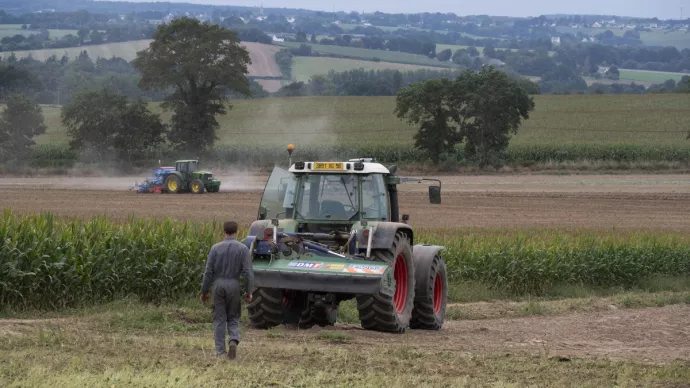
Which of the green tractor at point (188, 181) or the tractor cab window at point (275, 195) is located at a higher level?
the tractor cab window at point (275, 195)

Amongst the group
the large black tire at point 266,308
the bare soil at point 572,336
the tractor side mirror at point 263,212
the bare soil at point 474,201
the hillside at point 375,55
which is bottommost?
the hillside at point 375,55

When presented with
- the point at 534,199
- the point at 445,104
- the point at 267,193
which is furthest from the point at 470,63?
the point at 267,193

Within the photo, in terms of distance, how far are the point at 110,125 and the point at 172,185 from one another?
548 inches

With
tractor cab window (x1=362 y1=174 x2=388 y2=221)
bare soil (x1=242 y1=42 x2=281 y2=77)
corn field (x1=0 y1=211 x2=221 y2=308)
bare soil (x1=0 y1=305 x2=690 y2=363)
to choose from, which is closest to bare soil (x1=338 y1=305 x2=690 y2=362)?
bare soil (x1=0 y1=305 x2=690 y2=363)

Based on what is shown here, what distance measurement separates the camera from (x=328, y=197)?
15.1 metres

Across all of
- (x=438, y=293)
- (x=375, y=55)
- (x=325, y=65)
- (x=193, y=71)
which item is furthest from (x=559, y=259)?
(x=375, y=55)

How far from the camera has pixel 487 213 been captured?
39281 millimetres

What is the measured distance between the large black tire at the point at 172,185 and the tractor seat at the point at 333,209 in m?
30.9

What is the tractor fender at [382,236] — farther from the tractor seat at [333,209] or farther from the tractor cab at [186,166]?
the tractor cab at [186,166]

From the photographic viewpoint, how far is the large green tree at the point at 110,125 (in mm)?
57312

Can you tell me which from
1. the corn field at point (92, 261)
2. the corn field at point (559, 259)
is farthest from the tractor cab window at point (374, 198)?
the corn field at point (559, 259)

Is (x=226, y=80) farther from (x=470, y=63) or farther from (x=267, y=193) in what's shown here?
(x=470, y=63)

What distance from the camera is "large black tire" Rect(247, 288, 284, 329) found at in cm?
1424

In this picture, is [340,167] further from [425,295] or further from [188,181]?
[188,181]
